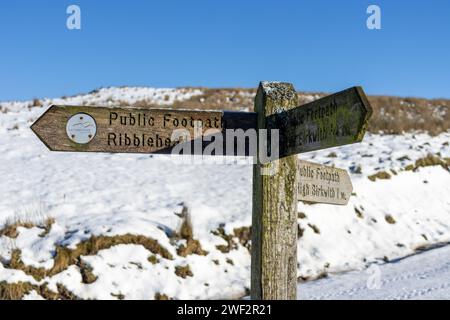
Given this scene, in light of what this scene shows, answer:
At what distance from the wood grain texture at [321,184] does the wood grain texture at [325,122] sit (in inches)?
17.5

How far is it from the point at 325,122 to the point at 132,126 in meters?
1.12

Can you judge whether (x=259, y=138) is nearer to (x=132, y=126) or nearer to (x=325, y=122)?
(x=325, y=122)

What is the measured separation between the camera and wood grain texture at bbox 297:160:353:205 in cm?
348

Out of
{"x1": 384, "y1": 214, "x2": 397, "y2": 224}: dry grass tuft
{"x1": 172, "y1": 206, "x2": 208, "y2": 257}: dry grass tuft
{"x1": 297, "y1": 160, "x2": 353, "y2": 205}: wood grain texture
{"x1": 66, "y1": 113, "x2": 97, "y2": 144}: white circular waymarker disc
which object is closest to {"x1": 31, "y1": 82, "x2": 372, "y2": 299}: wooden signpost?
{"x1": 66, "y1": 113, "x2": 97, "y2": 144}: white circular waymarker disc

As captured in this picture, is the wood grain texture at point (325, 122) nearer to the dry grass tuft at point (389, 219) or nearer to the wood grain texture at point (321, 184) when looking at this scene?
the wood grain texture at point (321, 184)

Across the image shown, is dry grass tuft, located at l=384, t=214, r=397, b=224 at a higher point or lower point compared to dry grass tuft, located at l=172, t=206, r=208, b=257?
higher

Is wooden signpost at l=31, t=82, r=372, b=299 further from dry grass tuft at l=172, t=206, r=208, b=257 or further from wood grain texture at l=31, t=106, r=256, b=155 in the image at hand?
dry grass tuft at l=172, t=206, r=208, b=257

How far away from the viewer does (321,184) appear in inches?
143

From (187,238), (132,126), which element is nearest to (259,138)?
(132,126)

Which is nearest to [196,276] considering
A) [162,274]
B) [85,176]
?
[162,274]

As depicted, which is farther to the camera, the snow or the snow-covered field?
the snow-covered field

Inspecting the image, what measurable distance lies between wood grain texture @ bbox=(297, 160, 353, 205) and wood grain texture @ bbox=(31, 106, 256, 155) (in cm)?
60

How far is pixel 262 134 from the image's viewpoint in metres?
3.00
